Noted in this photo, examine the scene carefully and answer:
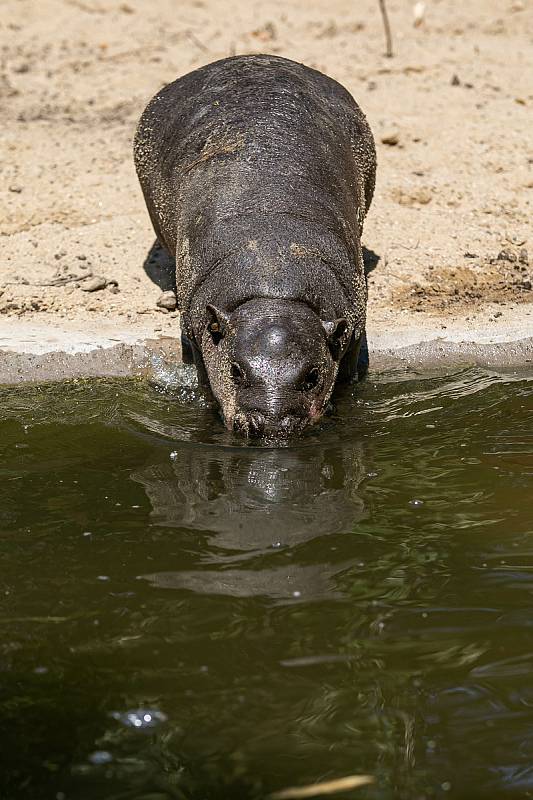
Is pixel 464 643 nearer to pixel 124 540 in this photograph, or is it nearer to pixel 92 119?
pixel 124 540

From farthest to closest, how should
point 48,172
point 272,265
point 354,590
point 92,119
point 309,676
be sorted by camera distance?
point 92,119 → point 48,172 → point 272,265 → point 354,590 → point 309,676

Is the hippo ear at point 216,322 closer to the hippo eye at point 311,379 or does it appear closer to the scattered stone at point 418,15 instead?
the hippo eye at point 311,379

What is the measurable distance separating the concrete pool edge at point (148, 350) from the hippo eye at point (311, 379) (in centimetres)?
152

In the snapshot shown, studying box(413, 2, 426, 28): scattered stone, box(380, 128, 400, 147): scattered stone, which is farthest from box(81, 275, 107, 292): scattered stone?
box(413, 2, 426, 28): scattered stone

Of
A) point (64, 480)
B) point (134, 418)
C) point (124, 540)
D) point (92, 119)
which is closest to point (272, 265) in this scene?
point (134, 418)

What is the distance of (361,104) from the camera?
13.4 meters

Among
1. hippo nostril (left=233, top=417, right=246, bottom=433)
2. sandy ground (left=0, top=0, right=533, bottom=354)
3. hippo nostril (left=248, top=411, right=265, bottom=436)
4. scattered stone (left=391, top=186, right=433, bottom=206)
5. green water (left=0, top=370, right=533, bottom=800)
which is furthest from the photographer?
scattered stone (left=391, top=186, right=433, bottom=206)

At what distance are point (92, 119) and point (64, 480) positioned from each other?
25.5 feet

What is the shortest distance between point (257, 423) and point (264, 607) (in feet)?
7.22

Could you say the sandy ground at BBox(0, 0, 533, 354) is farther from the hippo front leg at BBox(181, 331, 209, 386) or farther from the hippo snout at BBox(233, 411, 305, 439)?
the hippo snout at BBox(233, 411, 305, 439)

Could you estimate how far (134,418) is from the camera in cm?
796

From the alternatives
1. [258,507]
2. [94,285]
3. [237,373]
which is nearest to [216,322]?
[237,373]

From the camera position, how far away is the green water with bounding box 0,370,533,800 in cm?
420

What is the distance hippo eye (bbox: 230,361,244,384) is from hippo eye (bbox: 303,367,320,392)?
1.36ft
